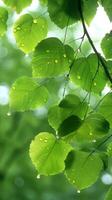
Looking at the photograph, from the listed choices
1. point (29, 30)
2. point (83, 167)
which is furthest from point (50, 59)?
point (83, 167)

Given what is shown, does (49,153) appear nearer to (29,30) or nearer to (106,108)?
(106,108)

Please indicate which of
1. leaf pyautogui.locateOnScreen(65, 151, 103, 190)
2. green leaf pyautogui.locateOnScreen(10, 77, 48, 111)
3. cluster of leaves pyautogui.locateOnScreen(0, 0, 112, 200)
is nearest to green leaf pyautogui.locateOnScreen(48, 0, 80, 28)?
cluster of leaves pyautogui.locateOnScreen(0, 0, 112, 200)

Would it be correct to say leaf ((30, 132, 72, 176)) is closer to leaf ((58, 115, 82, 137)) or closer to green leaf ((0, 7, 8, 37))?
leaf ((58, 115, 82, 137))

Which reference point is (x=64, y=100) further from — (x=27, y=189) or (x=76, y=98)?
(x=27, y=189)

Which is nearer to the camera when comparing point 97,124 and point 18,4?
point 97,124

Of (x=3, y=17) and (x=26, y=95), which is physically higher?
(x=3, y=17)

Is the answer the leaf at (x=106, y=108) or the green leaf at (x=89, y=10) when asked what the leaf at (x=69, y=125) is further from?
the green leaf at (x=89, y=10)

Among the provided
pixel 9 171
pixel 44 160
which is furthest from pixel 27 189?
pixel 44 160

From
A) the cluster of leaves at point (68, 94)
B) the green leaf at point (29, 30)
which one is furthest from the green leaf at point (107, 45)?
the green leaf at point (29, 30)
